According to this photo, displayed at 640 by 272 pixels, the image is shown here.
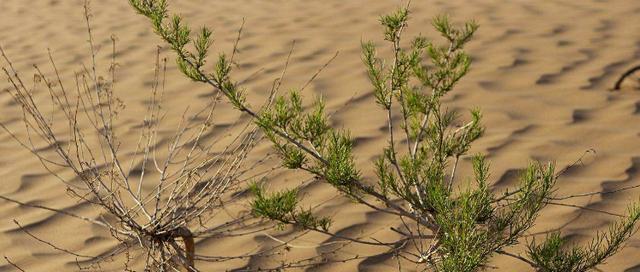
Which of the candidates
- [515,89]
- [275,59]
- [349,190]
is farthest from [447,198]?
[275,59]

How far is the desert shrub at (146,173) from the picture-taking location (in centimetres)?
269

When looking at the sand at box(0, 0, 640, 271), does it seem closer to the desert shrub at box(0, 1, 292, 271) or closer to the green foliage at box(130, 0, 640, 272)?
the desert shrub at box(0, 1, 292, 271)

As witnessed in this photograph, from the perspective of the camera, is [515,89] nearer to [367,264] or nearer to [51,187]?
[367,264]

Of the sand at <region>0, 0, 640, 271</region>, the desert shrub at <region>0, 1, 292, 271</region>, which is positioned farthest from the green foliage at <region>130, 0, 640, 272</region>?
the sand at <region>0, 0, 640, 271</region>

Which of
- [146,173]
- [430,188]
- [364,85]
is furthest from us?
[364,85]

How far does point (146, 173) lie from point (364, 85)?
1490 millimetres

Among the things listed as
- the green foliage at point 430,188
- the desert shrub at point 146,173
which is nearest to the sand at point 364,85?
the desert shrub at point 146,173

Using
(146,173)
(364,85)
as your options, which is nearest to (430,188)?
(146,173)

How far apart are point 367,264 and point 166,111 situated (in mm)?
2153

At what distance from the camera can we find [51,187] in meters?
4.04

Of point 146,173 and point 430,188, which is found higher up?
point 146,173

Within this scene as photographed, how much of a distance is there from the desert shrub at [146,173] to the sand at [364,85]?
100mm

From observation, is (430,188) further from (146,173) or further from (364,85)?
(364,85)

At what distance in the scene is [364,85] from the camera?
203 inches
